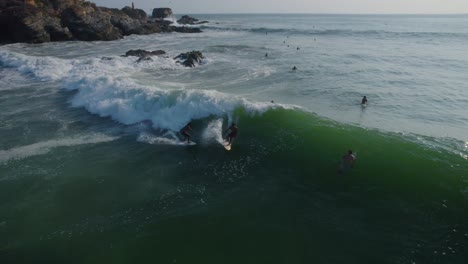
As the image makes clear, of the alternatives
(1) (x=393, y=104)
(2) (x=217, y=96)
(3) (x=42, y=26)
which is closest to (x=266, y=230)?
(2) (x=217, y=96)

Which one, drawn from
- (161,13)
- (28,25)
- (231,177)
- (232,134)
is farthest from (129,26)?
(231,177)

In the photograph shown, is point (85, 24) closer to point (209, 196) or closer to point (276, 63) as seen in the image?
point (276, 63)

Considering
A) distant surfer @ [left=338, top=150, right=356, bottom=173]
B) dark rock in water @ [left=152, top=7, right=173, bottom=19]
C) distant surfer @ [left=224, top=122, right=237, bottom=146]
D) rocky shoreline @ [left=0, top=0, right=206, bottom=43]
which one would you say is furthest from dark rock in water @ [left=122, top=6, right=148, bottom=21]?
distant surfer @ [left=338, top=150, right=356, bottom=173]

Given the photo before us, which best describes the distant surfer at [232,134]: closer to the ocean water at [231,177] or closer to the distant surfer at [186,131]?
the ocean water at [231,177]

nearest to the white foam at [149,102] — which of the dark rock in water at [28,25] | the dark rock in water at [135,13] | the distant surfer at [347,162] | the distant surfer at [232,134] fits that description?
the distant surfer at [232,134]

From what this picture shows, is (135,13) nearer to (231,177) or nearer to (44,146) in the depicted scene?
(44,146)

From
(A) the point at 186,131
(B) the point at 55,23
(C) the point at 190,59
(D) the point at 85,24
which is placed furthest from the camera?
(D) the point at 85,24
